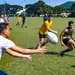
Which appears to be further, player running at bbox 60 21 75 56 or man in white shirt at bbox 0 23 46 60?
player running at bbox 60 21 75 56

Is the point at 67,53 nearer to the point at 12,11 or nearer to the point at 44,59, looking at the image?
the point at 44,59

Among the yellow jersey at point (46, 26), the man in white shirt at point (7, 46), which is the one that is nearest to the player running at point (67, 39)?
the yellow jersey at point (46, 26)

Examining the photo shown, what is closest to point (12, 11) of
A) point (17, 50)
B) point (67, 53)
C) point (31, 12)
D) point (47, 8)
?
point (31, 12)

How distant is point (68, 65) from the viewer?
9938 millimetres

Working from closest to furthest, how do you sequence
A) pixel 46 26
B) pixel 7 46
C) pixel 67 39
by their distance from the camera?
pixel 7 46 → pixel 67 39 → pixel 46 26

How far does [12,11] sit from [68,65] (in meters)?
108

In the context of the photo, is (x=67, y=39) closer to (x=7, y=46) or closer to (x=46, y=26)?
(x=46, y=26)

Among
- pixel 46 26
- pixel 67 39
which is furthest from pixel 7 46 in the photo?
pixel 46 26

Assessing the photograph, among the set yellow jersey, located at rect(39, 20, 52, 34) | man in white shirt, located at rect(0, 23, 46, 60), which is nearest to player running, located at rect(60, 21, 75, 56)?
yellow jersey, located at rect(39, 20, 52, 34)

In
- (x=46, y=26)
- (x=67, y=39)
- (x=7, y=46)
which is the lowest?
(x=67, y=39)

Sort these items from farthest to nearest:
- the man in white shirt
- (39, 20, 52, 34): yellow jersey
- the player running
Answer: (39, 20, 52, 34): yellow jersey
the player running
the man in white shirt

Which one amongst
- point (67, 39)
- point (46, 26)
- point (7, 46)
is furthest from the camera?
point (46, 26)

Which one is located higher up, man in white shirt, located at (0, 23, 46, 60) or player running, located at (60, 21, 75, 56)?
man in white shirt, located at (0, 23, 46, 60)

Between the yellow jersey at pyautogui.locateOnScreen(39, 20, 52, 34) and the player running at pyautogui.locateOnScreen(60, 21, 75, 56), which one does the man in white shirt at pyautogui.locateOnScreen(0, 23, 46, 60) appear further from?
the yellow jersey at pyautogui.locateOnScreen(39, 20, 52, 34)
